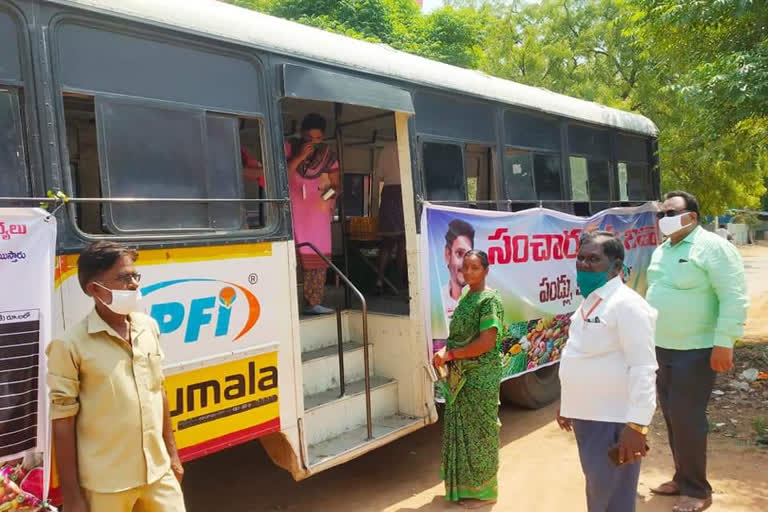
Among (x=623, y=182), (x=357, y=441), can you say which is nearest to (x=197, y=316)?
(x=357, y=441)

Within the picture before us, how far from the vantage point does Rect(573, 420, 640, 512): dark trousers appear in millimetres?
2750

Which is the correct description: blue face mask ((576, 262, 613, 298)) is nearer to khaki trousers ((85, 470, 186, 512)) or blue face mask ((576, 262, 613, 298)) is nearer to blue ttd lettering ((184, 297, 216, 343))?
blue ttd lettering ((184, 297, 216, 343))

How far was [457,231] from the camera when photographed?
4723 mm

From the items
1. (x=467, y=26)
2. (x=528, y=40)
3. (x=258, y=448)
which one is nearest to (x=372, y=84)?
(x=258, y=448)

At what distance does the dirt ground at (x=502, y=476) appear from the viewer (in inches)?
164

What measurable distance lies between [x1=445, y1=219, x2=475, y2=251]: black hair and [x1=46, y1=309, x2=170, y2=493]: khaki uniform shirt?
2721 mm

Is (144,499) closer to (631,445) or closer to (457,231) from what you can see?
(631,445)

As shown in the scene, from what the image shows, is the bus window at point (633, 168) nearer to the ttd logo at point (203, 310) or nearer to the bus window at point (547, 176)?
the bus window at point (547, 176)

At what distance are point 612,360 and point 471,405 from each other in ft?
4.88

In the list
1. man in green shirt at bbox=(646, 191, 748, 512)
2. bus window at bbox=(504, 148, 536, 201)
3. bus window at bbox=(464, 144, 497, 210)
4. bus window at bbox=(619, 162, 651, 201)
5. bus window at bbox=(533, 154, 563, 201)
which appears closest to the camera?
man in green shirt at bbox=(646, 191, 748, 512)

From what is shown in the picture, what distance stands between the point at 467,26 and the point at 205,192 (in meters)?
19.2

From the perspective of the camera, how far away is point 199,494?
4398 millimetres

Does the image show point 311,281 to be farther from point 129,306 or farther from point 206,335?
point 129,306

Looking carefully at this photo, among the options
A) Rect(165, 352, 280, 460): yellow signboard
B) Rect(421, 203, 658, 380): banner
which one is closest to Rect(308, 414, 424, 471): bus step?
Rect(165, 352, 280, 460): yellow signboard
